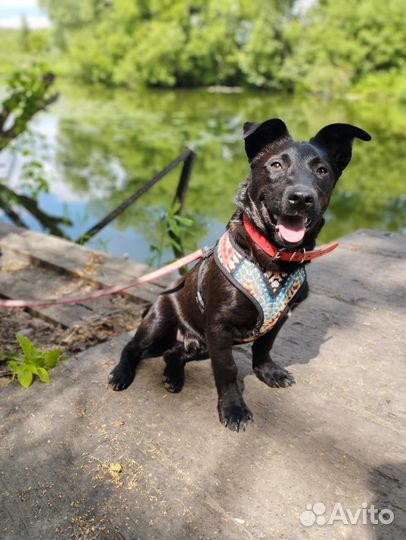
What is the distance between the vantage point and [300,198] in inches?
68.2

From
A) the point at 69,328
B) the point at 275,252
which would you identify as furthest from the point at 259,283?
the point at 69,328

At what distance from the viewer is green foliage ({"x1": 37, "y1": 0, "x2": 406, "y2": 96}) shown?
31.9m

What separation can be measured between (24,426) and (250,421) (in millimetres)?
1008

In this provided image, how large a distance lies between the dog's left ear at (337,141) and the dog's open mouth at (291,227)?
323 millimetres

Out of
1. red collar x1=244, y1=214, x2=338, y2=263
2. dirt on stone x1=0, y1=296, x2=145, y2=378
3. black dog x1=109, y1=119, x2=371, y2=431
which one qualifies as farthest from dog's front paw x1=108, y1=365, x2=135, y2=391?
red collar x1=244, y1=214, x2=338, y2=263

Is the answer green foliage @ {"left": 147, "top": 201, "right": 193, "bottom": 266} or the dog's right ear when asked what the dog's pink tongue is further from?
green foliage @ {"left": 147, "top": 201, "right": 193, "bottom": 266}

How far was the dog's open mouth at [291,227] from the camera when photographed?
1.85 meters

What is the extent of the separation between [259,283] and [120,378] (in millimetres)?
871

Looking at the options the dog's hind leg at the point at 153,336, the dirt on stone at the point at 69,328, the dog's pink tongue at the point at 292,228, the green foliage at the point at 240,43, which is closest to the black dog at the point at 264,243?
the dog's pink tongue at the point at 292,228

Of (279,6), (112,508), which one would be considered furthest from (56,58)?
(112,508)

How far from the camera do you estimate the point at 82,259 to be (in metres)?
4.26

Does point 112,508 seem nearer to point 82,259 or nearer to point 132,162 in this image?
point 82,259

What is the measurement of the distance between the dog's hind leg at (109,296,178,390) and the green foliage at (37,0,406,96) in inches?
1193

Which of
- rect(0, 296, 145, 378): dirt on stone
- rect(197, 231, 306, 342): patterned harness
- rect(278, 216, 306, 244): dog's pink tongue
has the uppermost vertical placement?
rect(278, 216, 306, 244): dog's pink tongue
